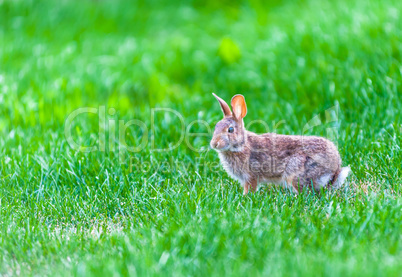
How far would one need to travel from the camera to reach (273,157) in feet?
14.6

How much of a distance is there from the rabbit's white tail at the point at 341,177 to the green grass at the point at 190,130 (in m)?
0.09

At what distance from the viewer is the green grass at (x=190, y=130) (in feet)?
11.0

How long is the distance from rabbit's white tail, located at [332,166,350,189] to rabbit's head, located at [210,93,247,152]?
34.3 inches

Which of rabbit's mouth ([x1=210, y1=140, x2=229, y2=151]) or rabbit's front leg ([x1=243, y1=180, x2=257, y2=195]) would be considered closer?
rabbit's mouth ([x1=210, y1=140, x2=229, y2=151])

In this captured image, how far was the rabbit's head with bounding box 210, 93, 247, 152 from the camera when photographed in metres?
4.30

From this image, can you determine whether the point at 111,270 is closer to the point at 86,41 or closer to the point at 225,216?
the point at 225,216

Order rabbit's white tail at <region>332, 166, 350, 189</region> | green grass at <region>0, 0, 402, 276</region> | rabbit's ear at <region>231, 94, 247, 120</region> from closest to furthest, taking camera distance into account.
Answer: green grass at <region>0, 0, 402, 276</region>
rabbit's white tail at <region>332, 166, 350, 189</region>
rabbit's ear at <region>231, 94, 247, 120</region>

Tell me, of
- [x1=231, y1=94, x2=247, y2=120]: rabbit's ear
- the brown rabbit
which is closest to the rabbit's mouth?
the brown rabbit

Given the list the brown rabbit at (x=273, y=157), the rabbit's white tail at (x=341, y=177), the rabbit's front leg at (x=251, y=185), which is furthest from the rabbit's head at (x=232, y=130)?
the rabbit's white tail at (x=341, y=177)

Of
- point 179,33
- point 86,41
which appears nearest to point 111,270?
point 86,41

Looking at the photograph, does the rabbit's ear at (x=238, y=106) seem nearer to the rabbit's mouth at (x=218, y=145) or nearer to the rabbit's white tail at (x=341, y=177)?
the rabbit's mouth at (x=218, y=145)

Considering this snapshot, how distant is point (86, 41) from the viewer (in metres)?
8.92

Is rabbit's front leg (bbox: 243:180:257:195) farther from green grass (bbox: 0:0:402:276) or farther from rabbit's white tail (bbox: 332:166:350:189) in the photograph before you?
rabbit's white tail (bbox: 332:166:350:189)

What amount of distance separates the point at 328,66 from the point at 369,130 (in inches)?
62.4
